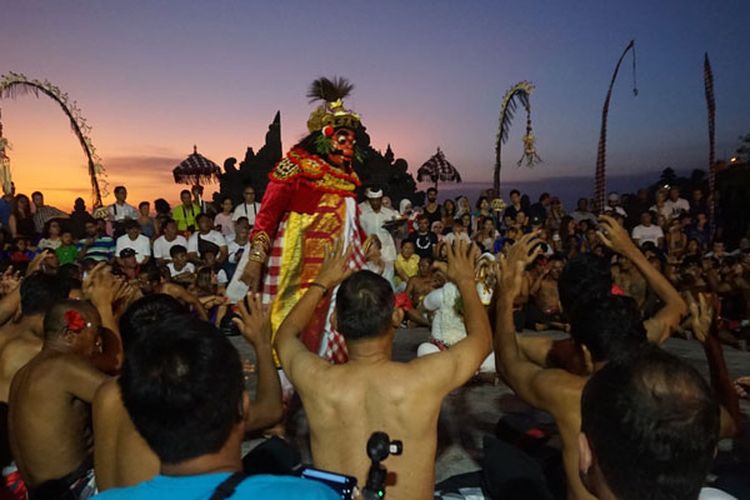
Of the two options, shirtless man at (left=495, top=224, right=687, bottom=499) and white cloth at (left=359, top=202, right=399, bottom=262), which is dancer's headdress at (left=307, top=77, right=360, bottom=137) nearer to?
shirtless man at (left=495, top=224, right=687, bottom=499)

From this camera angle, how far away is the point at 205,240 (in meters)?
10.4

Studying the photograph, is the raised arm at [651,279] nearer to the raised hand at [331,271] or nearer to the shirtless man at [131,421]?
the raised hand at [331,271]

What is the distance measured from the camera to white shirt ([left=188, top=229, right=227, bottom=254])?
10.5 m

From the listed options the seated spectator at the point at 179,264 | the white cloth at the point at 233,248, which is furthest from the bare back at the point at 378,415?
the white cloth at the point at 233,248

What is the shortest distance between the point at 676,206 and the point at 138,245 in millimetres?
9813

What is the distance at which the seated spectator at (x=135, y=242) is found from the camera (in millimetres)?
10156

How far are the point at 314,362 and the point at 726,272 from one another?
8.32 m

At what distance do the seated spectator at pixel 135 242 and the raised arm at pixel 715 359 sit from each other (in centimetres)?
893

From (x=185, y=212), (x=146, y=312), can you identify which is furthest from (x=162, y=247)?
(x=146, y=312)

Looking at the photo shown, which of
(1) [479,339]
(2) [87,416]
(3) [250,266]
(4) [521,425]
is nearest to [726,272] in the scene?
(4) [521,425]

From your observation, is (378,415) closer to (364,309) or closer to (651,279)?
(364,309)

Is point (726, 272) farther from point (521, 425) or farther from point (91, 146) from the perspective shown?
point (91, 146)

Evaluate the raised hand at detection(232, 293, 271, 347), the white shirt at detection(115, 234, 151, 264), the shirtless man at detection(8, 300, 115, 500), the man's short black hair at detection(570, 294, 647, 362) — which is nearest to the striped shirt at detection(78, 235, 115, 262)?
the white shirt at detection(115, 234, 151, 264)

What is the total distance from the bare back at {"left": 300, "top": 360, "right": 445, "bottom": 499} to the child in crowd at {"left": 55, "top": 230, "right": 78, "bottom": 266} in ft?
27.7
